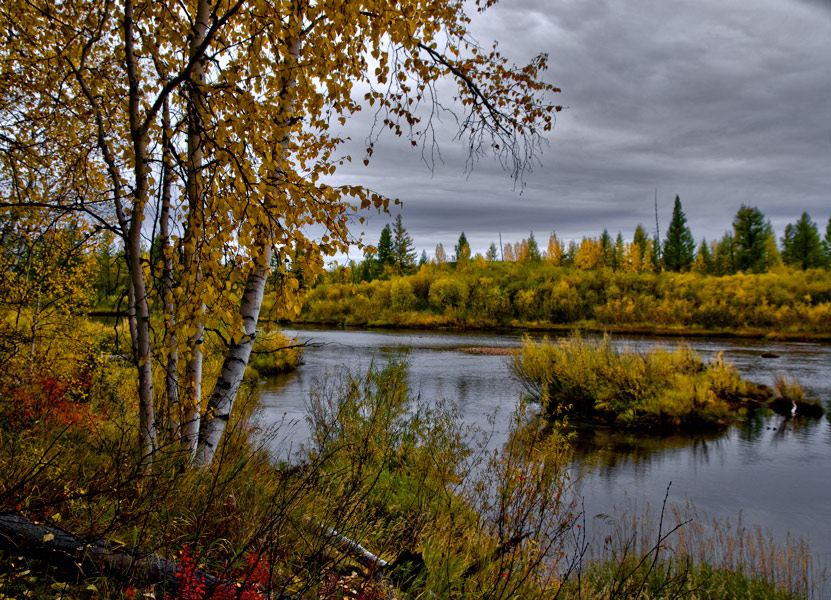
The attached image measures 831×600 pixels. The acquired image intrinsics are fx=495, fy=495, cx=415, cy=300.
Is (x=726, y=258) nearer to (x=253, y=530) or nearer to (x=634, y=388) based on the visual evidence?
(x=634, y=388)

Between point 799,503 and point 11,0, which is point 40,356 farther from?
point 799,503

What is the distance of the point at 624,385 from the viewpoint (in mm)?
13000

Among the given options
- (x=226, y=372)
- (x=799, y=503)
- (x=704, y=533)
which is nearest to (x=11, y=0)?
(x=226, y=372)

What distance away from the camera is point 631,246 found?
258 feet

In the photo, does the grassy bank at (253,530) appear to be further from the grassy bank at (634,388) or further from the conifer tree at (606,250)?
the conifer tree at (606,250)

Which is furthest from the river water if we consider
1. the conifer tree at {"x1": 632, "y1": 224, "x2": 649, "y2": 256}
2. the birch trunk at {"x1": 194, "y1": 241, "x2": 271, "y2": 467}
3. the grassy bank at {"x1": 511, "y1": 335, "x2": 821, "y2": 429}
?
the conifer tree at {"x1": 632, "y1": 224, "x2": 649, "y2": 256}

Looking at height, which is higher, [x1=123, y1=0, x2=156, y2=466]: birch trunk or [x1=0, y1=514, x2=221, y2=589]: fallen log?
[x1=123, y1=0, x2=156, y2=466]: birch trunk

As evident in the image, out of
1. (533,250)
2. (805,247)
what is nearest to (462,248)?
(533,250)

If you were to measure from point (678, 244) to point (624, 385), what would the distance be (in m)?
59.3

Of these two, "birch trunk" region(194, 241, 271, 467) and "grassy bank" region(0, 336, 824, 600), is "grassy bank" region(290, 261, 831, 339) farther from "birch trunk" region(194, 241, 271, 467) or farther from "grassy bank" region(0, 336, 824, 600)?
"birch trunk" region(194, 241, 271, 467)

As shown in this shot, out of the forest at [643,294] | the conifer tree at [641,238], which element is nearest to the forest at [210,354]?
the forest at [643,294]

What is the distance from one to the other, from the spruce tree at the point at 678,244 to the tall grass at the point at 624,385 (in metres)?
54.3

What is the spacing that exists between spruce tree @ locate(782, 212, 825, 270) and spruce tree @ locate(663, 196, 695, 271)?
36.9 feet

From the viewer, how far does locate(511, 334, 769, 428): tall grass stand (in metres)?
12.4
